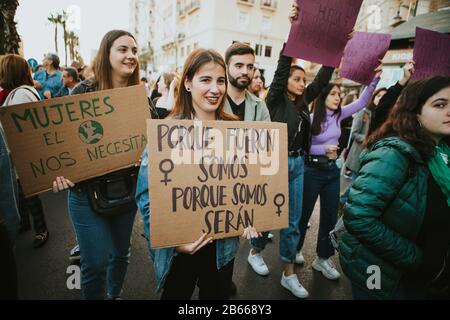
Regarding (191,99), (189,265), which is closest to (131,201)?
(189,265)

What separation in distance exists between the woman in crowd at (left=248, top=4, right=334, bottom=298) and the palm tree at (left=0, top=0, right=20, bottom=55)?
10.5ft

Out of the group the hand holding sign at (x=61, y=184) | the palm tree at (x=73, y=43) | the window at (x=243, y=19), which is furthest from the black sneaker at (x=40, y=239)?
the palm tree at (x=73, y=43)

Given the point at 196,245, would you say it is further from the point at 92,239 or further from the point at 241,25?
the point at 241,25

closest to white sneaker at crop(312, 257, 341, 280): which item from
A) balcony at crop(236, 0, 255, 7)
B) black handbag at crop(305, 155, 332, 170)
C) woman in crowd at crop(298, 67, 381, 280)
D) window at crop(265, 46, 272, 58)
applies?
woman in crowd at crop(298, 67, 381, 280)

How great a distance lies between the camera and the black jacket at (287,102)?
2.50 m

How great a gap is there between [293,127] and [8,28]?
369 cm

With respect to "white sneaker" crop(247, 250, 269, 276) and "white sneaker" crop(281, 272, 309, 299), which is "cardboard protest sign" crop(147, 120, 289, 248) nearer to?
"white sneaker" crop(281, 272, 309, 299)

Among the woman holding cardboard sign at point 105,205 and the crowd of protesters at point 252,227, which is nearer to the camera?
the crowd of protesters at point 252,227

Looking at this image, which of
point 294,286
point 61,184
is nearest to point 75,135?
point 61,184

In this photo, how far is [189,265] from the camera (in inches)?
66.8

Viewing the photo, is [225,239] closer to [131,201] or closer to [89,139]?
[131,201]

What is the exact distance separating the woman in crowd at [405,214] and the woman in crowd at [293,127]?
1.09m

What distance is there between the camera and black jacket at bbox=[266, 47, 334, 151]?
8.19 ft

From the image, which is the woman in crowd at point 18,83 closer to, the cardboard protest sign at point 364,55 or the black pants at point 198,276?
the black pants at point 198,276
